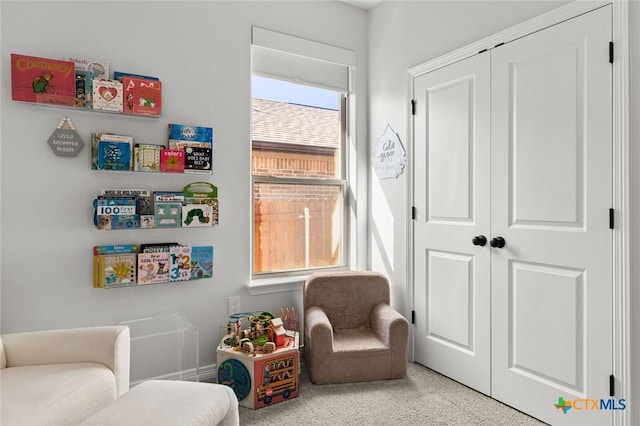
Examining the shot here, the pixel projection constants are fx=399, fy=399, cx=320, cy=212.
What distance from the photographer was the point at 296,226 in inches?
122

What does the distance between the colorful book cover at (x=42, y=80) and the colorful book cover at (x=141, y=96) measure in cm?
26

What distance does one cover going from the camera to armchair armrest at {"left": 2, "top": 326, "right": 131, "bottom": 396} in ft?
5.73

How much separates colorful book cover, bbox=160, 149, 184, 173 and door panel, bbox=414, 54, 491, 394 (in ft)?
5.23

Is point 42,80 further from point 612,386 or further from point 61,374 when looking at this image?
point 612,386

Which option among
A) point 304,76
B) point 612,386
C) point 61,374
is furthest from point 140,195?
point 612,386

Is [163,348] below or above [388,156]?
below

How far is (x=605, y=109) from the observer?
1.82 metres

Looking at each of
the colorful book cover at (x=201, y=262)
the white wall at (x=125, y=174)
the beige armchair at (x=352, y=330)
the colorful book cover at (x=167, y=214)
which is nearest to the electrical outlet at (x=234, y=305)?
the white wall at (x=125, y=174)

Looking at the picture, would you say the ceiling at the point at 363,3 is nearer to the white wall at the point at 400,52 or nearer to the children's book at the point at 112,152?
the white wall at the point at 400,52

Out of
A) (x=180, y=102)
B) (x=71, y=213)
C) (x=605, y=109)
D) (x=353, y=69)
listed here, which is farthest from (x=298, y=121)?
(x=605, y=109)

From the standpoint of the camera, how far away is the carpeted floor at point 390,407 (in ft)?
6.89

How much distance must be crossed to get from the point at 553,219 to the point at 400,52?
166cm

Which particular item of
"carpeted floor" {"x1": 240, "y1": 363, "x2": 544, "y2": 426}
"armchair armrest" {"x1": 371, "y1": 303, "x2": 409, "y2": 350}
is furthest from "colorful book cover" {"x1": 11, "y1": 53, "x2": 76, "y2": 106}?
"armchair armrest" {"x1": 371, "y1": 303, "x2": 409, "y2": 350}

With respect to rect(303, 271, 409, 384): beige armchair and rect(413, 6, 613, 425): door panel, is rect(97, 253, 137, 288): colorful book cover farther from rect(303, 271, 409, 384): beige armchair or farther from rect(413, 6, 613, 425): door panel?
rect(413, 6, 613, 425): door panel
